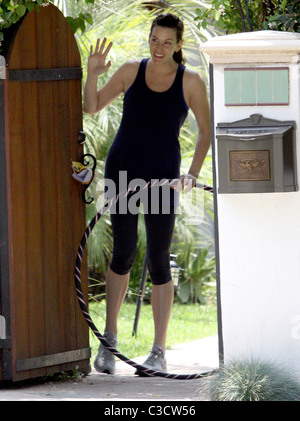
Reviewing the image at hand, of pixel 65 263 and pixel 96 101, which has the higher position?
pixel 96 101

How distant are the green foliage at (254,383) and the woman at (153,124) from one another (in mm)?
1203

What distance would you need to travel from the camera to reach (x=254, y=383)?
3662 millimetres

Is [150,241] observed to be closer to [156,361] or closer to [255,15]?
[156,361]

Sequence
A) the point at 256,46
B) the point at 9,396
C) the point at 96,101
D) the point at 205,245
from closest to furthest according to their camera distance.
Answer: the point at 256,46 → the point at 9,396 → the point at 96,101 → the point at 205,245

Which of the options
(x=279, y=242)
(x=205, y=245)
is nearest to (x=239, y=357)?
(x=279, y=242)

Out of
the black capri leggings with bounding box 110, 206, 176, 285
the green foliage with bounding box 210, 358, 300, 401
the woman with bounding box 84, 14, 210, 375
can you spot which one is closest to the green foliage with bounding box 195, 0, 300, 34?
the woman with bounding box 84, 14, 210, 375

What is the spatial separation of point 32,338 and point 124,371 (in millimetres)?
869

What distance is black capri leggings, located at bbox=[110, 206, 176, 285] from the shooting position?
192 inches

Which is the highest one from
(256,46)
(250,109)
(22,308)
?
(256,46)

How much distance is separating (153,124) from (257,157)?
1163 mm

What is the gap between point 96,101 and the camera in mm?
4922

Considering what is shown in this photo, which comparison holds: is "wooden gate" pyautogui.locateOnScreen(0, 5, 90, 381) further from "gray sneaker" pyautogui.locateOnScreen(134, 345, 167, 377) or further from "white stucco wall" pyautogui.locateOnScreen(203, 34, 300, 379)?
"white stucco wall" pyautogui.locateOnScreen(203, 34, 300, 379)

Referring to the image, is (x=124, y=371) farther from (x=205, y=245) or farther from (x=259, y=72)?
(x=205, y=245)

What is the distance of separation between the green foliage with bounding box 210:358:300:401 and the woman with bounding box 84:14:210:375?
3.95ft
